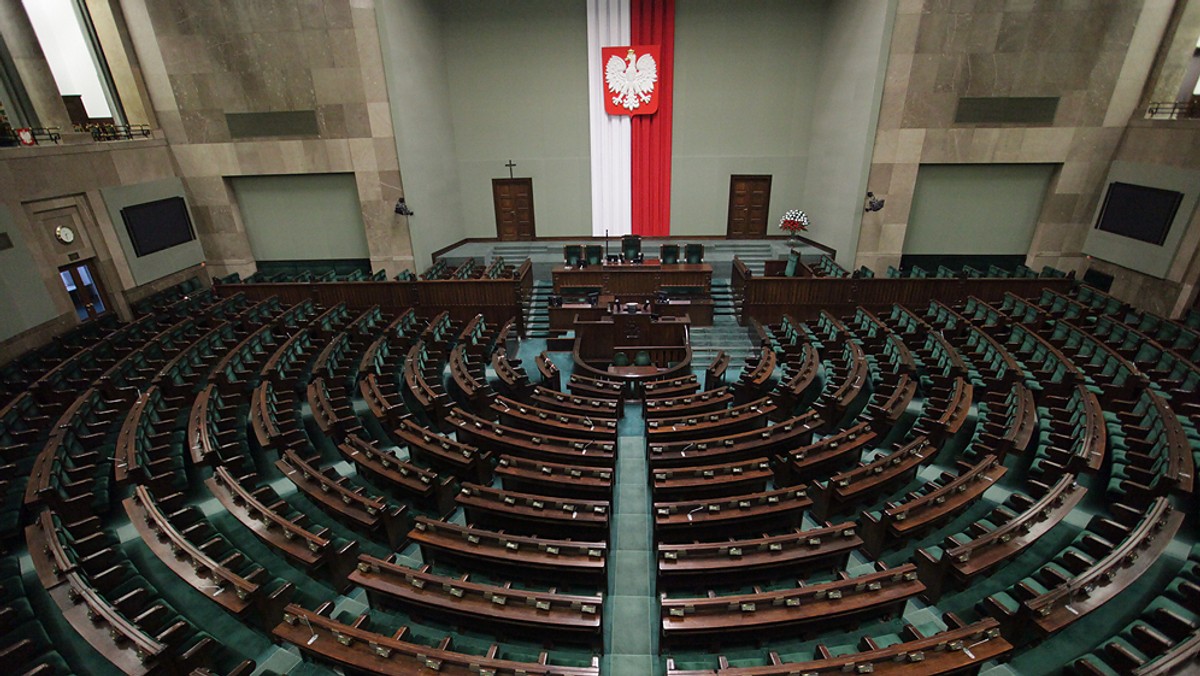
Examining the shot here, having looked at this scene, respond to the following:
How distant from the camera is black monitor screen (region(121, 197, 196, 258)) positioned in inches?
452

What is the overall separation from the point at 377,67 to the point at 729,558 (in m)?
12.8

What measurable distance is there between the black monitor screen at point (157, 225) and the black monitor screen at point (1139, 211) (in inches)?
840

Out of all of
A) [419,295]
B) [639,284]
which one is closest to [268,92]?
[419,295]

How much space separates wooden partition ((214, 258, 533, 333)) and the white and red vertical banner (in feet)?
17.9

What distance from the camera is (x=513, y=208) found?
52.3 feet

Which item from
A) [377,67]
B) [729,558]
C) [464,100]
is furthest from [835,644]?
[464,100]

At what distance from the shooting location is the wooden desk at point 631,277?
11.9 metres

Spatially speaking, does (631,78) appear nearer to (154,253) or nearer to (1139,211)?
(1139,211)

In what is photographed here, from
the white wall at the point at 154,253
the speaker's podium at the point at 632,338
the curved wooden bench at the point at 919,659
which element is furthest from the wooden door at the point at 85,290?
the curved wooden bench at the point at 919,659

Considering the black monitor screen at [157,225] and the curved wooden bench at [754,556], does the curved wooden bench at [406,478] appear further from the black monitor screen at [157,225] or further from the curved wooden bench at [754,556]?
the black monitor screen at [157,225]

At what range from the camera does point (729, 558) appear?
4477 mm

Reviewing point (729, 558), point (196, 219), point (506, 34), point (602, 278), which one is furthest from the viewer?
point (506, 34)

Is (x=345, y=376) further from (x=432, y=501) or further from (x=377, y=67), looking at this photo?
(x=377, y=67)

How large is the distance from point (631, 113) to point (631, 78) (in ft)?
2.95
